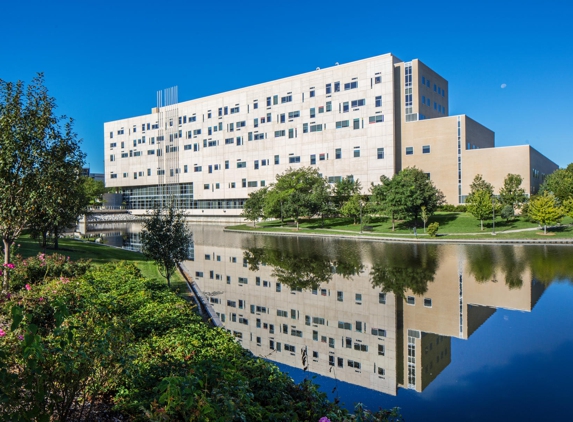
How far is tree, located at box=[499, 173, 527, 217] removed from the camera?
50.1 metres

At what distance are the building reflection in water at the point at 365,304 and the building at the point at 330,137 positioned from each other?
30.8m

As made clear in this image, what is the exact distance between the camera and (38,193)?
14.3 meters

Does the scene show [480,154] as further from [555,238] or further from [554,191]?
[555,238]

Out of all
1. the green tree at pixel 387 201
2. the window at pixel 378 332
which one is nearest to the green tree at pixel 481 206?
the green tree at pixel 387 201

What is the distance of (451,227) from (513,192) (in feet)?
34.3

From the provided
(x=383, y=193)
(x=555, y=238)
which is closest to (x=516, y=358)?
(x=555, y=238)

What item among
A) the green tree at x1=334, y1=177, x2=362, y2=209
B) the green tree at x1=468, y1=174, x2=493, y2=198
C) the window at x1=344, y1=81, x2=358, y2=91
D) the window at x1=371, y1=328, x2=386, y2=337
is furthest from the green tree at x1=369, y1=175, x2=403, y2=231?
the window at x1=371, y1=328, x2=386, y2=337

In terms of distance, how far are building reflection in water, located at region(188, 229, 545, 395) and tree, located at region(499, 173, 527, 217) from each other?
23355mm

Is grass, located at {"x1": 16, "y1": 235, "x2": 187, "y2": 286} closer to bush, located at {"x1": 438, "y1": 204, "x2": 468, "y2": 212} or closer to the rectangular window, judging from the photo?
the rectangular window

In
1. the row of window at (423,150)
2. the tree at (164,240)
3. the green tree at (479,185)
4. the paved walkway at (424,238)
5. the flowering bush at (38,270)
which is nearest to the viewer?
the flowering bush at (38,270)

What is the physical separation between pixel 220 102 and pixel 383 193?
39443 millimetres

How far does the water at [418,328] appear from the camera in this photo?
865 centimetres

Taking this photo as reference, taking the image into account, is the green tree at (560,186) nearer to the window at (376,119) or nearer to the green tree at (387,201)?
the green tree at (387,201)

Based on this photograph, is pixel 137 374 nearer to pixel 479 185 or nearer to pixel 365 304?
pixel 365 304
